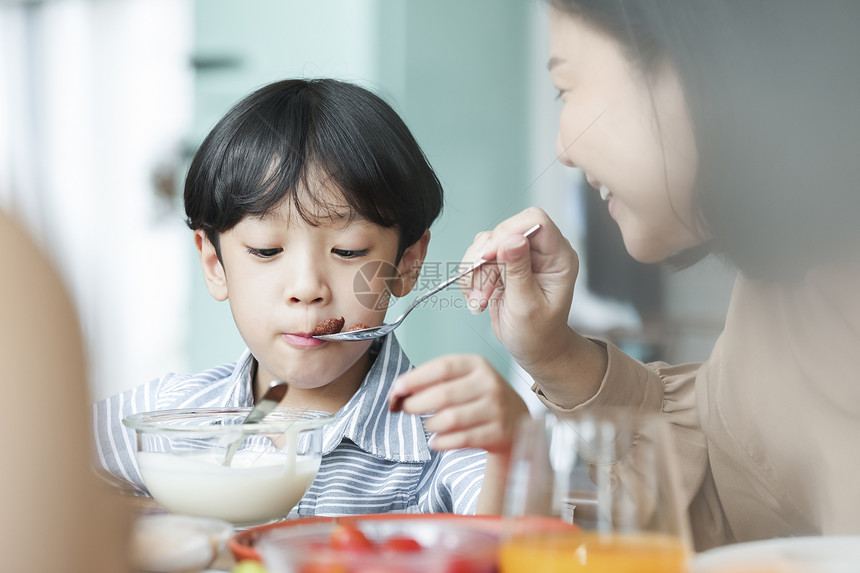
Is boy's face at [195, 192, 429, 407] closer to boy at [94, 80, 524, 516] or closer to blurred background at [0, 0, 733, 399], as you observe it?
boy at [94, 80, 524, 516]

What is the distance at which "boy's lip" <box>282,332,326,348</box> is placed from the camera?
38.2 inches

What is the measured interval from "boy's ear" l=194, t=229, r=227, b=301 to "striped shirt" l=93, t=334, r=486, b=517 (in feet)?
0.33

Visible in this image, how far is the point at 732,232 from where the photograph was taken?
98 cm

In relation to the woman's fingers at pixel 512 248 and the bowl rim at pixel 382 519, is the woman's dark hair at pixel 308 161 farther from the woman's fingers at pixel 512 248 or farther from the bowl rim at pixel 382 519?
the bowl rim at pixel 382 519

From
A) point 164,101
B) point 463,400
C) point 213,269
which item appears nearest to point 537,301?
point 463,400

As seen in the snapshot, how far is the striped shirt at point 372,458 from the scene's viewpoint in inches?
37.4

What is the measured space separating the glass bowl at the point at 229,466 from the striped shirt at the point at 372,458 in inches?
11.7

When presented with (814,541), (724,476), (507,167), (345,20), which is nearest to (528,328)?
(724,476)

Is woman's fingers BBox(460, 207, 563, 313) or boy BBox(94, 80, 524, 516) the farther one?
boy BBox(94, 80, 524, 516)

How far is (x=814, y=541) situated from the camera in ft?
→ 1.42

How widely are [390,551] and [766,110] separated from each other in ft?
2.79

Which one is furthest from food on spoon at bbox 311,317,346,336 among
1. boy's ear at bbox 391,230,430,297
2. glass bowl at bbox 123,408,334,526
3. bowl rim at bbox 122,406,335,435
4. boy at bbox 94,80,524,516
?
glass bowl at bbox 123,408,334,526

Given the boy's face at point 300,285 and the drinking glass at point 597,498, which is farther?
the boy's face at point 300,285

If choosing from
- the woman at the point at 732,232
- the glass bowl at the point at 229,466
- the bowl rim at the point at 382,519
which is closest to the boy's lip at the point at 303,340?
the woman at the point at 732,232
